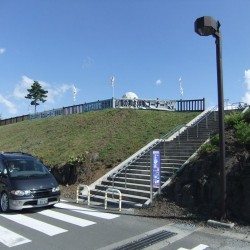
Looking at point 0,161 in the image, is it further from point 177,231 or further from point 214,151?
point 214,151

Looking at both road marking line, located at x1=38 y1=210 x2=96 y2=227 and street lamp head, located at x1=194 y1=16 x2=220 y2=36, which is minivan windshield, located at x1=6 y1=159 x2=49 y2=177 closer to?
road marking line, located at x1=38 y1=210 x2=96 y2=227

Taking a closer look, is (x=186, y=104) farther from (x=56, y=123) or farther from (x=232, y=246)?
(x=232, y=246)

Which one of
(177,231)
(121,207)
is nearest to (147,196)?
(121,207)

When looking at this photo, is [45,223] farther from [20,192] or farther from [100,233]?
[100,233]

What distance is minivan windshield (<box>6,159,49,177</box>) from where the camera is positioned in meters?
11.6

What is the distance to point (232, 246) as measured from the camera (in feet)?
24.5

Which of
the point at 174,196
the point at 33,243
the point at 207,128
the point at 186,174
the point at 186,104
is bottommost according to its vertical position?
the point at 33,243

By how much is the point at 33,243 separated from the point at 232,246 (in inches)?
175

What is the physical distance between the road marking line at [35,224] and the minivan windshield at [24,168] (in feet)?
4.86

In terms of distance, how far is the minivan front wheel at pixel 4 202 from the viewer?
36.0 feet

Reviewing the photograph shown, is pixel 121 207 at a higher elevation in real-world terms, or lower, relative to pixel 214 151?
lower

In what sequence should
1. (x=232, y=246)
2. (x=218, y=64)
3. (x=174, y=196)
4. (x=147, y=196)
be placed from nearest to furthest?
(x=232, y=246) < (x=218, y=64) < (x=174, y=196) < (x=147, y=196)

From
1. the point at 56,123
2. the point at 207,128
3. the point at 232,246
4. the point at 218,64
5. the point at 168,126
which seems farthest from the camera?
the point at 56,123

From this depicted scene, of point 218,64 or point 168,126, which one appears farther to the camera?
point 168,126
